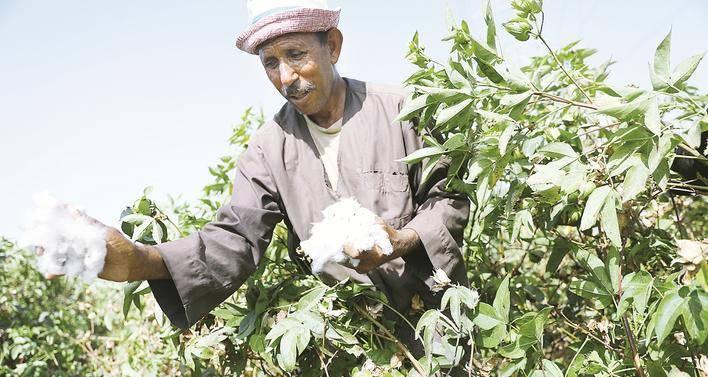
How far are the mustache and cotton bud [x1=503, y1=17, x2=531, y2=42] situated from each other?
493 millimetres

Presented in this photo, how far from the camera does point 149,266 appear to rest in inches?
58.2

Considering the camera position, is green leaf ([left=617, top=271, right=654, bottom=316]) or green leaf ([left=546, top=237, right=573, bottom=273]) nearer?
green leaf ([left=617, top=271, right=654, bottom=316])

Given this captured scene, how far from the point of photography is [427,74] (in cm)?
173

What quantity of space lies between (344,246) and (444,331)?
392 mm

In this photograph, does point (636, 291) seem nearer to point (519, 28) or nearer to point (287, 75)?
point (519, 28)

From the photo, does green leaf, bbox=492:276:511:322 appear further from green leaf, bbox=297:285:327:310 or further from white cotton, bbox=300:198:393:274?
green leaf, bbox=297:285:327:310

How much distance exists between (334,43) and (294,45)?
0.16 m

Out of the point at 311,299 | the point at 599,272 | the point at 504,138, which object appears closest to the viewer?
the point at 504,138

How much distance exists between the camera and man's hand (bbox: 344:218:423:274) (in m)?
1.41

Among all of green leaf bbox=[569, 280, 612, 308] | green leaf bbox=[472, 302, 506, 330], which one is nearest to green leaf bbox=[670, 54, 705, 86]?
green leaf bbox=[569, 280, 612, 308]

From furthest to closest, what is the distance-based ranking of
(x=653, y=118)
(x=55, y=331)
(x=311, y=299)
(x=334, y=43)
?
1. (x=55, y=331)
2. (x=334, y=43)
3. (x=311, y=299)
4. (x=653, y=118)

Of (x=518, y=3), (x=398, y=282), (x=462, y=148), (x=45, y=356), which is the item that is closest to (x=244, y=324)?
(x=398, y=282)

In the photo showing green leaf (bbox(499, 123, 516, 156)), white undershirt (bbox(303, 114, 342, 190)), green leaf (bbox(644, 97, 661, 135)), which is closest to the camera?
green leaf (bbox(644, 97, 661, 135))

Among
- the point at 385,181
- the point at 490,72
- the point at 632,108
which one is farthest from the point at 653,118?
the point at 385,181
